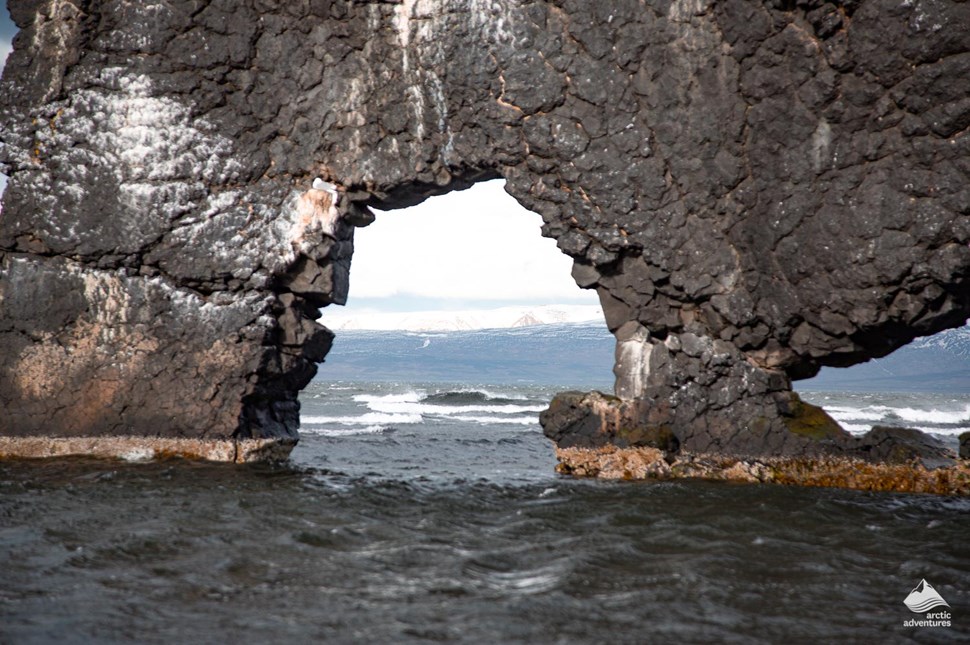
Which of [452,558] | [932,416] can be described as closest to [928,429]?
[932,416]

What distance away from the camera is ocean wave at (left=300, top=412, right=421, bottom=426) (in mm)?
23766

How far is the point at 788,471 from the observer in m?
10.6

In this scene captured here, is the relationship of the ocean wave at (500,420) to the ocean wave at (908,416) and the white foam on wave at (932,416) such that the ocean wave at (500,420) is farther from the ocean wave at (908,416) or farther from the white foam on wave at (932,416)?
the white foam on wave at (932,416)

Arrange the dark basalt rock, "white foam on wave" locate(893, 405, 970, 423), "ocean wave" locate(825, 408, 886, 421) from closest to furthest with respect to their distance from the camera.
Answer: the dark basalt rock < "ocean wave" locate(825, 408, 886, 421) < "white foam on wave" locate(893, 405, 970, 423)

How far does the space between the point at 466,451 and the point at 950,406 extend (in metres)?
38.4

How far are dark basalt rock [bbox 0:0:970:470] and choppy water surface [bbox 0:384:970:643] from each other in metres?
1.40

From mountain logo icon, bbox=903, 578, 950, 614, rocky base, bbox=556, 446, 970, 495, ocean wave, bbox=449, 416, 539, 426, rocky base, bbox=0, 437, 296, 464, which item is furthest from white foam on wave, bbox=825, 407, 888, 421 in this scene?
mountain logo icon, bbox=903, 578, 950, 614

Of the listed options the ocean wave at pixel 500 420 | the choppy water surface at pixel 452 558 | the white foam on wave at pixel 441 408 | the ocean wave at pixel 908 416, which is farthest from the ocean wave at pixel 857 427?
the choppy water surface at pixel 452 558

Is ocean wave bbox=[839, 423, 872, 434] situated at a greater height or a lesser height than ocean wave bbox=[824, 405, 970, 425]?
greater

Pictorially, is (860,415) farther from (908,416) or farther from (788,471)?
(788,471)

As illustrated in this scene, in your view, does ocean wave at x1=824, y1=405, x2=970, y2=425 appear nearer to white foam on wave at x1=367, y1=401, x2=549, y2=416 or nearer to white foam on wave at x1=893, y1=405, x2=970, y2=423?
white foam on wave at x1=893, y1=405, x2=970, y2=423

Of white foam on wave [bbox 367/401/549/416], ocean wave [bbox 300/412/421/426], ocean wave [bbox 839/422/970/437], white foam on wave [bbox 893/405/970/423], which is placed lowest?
white foam on wave [bbox 367/401/549/416]

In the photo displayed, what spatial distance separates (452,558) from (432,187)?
6.22 metres

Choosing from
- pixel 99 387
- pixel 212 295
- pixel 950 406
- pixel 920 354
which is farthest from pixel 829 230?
pixel 920 354
